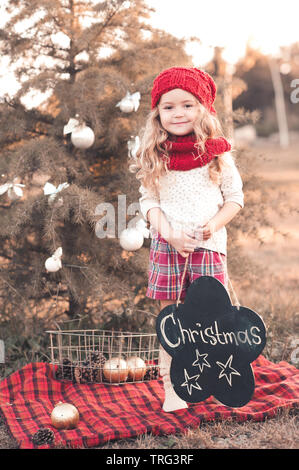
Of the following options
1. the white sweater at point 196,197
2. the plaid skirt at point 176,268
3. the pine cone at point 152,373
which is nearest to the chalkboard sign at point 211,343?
the plaid skirt at point 176,268

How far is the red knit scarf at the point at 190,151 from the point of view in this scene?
6.79ft

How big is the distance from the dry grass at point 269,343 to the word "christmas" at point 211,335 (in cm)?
35

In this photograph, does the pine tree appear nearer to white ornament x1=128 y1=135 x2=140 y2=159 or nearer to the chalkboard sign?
white ornament x1=128 y1=135 x2=140 y2=159

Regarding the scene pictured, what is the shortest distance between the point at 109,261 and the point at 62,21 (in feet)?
4.54

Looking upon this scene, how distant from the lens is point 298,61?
27.2 meters

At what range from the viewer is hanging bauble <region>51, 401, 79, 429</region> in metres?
2.07

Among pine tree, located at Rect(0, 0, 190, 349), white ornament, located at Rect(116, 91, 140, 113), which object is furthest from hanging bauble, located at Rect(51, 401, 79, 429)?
white ornament, located at Rect(116, 91, 140, 113)

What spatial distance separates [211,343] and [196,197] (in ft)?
1.98

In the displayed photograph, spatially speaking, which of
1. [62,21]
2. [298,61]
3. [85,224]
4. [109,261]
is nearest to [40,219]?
[85,224]

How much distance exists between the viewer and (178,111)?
206cm

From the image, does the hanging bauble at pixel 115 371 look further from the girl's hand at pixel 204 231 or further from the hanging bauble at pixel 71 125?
the hanging bauble at pixel 71 125

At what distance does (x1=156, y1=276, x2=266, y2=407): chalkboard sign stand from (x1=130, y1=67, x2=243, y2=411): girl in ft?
0.39

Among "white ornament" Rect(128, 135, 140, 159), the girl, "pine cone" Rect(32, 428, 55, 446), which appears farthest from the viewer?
"white ornament" Rect(128, 135, 140, 159)
